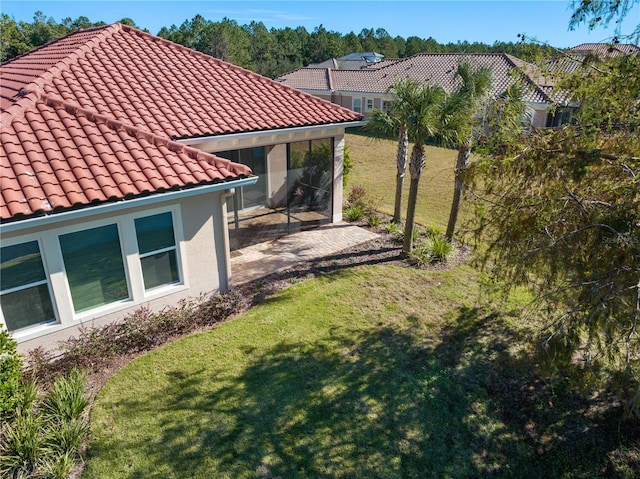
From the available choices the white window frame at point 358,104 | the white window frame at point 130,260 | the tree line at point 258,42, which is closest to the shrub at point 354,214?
the white window frame at point 130,260

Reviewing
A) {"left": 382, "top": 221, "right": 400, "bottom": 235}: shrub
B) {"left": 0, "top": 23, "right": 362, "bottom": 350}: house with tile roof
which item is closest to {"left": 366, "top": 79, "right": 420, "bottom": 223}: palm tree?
{"left": 382, "top": 221, "right": 400, "bottom": 235}: shrub

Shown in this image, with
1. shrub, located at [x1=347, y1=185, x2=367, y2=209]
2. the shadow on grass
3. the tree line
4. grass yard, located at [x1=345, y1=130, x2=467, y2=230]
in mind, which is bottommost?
the shadow on grass

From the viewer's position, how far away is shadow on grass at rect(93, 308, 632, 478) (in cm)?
638

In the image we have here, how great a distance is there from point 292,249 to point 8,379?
813 centimetres

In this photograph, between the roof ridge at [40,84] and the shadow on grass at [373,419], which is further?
the roof ridge at [40,84]

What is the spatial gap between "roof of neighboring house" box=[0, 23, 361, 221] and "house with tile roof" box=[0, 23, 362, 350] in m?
0.03

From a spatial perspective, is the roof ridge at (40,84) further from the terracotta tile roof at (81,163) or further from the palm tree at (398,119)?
the palm tree at (398,119)

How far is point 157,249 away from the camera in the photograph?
29.4 feet

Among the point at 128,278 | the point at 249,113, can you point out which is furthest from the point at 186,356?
the point at 249,113

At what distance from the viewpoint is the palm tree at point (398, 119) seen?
11434 mm

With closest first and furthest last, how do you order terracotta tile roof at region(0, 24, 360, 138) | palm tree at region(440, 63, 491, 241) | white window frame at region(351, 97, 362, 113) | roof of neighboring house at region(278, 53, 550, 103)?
terracotta tile roof at region(0, 24, 360, 138)
palm tree at region(440, 63, 491, 241)
roof of neighboring house at region(278, 53, 550, 103)
white window frame at region(351, 97, 362, 113)

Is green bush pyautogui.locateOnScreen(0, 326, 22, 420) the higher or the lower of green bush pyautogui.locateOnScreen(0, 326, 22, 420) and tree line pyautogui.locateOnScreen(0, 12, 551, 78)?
the lower

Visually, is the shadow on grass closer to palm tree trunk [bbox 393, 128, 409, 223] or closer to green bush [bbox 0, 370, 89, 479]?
green bush [bbox 0, 370, 89, 479]

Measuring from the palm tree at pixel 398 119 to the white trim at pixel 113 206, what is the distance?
4901 millimetres
